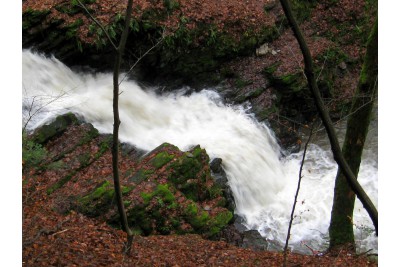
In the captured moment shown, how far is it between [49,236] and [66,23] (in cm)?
753

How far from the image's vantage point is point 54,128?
8984mm

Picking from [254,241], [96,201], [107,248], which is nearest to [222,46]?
[254,241]

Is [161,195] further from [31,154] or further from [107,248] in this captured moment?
[31,154]

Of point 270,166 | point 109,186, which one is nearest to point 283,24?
point 270,166

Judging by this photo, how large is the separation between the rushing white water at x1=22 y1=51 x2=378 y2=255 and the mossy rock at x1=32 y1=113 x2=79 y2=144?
0.23 m

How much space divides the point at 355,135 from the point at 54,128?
5.99 m

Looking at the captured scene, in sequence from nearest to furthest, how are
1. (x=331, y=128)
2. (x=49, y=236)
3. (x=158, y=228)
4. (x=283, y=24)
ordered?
(x=331, y=128)
(x=49, y=236)
(x=158, y=228)
(x=283, y=24)

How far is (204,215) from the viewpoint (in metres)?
8.28

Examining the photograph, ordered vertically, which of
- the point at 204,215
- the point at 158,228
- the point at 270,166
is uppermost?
the point at 270,166

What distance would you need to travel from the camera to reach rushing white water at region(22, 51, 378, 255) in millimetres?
9516

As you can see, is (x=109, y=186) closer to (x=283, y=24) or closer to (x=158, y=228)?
(x=158, y=228)

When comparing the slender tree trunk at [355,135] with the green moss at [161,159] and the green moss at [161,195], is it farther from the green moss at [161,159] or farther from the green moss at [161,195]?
the green moss at [161,159]

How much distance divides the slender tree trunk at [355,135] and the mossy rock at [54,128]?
5.70 meters

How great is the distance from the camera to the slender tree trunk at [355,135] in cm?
664
